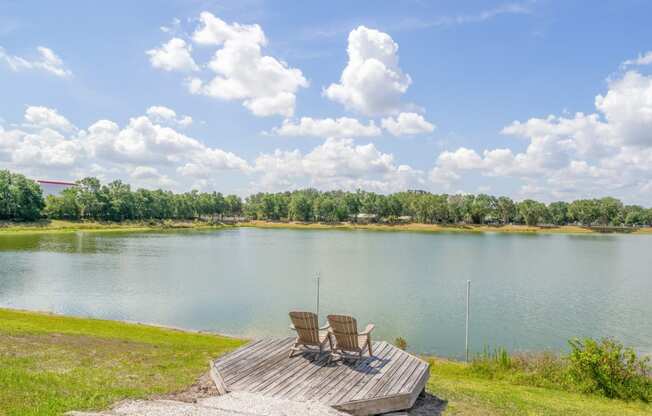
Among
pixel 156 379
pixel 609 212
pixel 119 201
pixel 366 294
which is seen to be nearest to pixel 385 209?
pixel 609 212

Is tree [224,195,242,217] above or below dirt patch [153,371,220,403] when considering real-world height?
above

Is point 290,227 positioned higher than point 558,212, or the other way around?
point 558,212

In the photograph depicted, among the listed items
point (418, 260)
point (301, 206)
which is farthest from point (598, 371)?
point (301, 206)

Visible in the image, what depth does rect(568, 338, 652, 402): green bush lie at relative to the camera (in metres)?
9.52

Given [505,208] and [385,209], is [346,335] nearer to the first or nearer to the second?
[385,209]

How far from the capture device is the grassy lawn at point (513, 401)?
7672 mm

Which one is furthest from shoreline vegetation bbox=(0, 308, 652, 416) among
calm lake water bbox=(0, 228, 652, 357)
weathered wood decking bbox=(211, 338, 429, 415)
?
calm lake water bbox=(0, 228, 652, 357)

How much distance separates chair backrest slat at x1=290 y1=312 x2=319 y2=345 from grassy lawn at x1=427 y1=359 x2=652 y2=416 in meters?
2.51

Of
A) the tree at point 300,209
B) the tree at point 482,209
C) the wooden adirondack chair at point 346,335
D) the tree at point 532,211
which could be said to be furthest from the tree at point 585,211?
the wooden adirondack chair at point 346,335

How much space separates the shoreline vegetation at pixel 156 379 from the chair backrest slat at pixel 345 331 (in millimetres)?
1843

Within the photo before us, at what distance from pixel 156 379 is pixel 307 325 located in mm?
2972

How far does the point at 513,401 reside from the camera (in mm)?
8250

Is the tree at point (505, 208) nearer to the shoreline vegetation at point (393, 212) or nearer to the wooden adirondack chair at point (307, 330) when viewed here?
Answer: the shoreline vegetation at point (393, 212)

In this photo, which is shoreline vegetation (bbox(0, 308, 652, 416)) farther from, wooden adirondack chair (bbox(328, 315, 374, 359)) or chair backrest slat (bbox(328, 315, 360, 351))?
chair backrest slat (bbox(328, 315, 360, 351))
